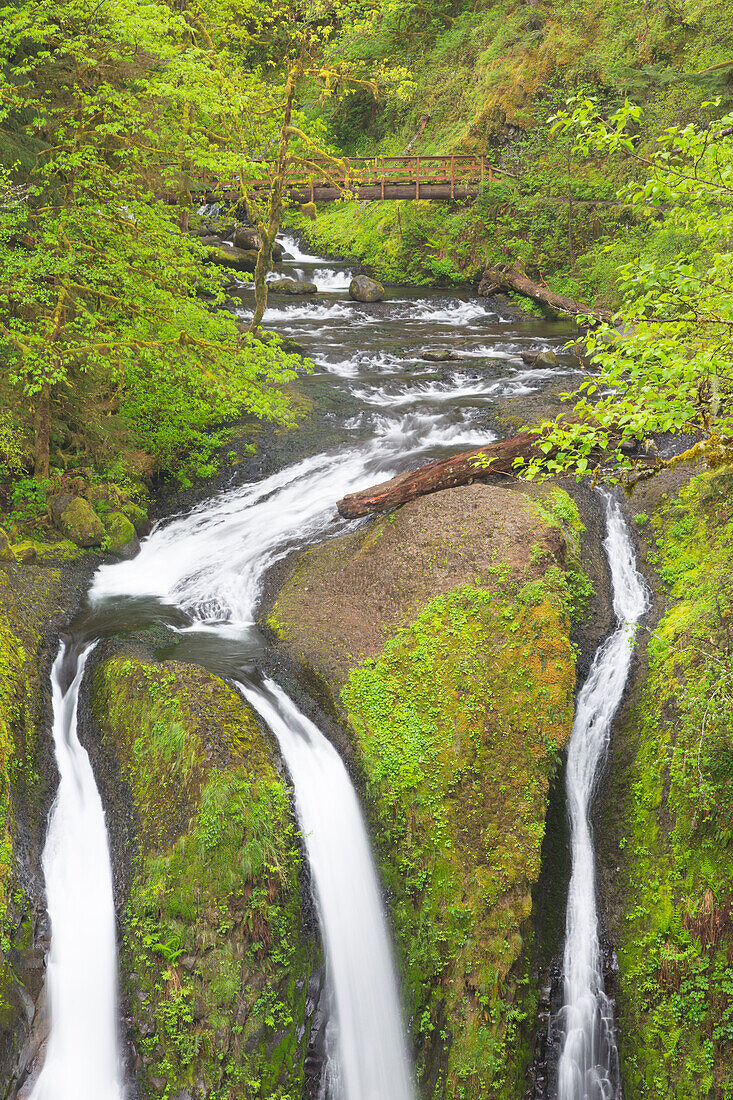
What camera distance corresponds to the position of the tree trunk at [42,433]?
9703 millimetres

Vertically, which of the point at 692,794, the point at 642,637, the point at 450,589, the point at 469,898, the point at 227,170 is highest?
the point at 227,170

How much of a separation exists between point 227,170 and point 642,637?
892cm

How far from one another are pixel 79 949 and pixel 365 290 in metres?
20.2

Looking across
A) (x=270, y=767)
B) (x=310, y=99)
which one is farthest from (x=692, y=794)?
(x=310, y=99)

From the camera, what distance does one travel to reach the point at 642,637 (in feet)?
25.0

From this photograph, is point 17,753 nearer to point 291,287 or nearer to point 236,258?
point 291,287

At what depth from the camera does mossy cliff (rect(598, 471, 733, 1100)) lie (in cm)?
505

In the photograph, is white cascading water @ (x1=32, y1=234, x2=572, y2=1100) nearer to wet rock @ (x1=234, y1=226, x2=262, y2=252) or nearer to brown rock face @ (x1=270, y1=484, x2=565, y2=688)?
brown rock face @ (x1=270, y1=484, x2=565, y2=688)

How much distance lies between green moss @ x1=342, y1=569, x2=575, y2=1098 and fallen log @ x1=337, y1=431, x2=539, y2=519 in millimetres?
2160

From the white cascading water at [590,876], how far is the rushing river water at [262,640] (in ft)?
0.33

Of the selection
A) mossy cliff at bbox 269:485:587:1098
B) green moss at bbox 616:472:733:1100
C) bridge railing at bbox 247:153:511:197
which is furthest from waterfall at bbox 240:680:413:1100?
bridge railing at bbox 247:153:511:197

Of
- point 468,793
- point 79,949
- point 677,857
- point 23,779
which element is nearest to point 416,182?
point 468,793

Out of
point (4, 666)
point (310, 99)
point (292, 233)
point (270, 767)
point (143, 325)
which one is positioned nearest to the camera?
point (270, 767)

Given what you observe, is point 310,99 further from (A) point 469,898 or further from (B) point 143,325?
(A) point 469,898
